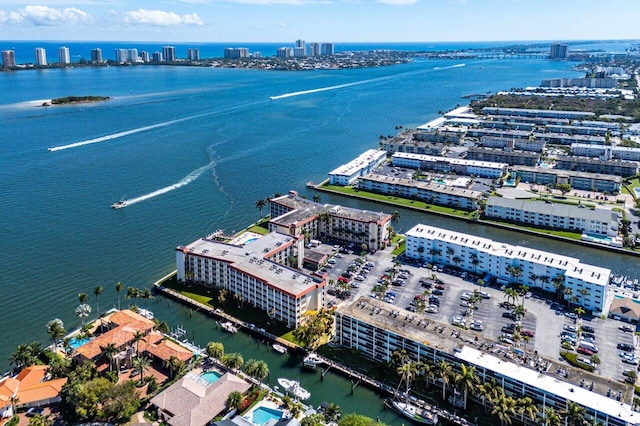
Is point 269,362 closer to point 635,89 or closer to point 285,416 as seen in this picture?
point 285,416

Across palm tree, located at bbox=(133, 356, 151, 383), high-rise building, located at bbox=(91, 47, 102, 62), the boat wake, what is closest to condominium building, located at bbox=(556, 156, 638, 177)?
the boat wake

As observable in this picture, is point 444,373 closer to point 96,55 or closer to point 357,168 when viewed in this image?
point 357,168

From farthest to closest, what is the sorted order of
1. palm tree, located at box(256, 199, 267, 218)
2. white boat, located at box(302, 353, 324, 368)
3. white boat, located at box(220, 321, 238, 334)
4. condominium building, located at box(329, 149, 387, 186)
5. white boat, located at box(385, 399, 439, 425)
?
condominium building, located at box(329, 149, 387, 186)
palm tree, located at box(256, 199, 267, 218)
white boat, located at box(220, 321, 238, 334)
white boat, located at box(302, 353, 324, 368)
white boat, located at box(385, 399, 439, 425)

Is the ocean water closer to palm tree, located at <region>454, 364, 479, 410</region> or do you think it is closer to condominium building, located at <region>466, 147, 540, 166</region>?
palm tree, located at <region>454, 364, 479, 410</region>

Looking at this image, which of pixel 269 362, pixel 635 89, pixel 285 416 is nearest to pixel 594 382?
pixel 285 416

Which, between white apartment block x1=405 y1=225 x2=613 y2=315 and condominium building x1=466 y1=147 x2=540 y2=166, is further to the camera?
condominium building x1=466 y1=147 x2=540 y2=166

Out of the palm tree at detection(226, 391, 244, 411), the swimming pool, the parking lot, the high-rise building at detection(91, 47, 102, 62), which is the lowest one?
the swimming pool
